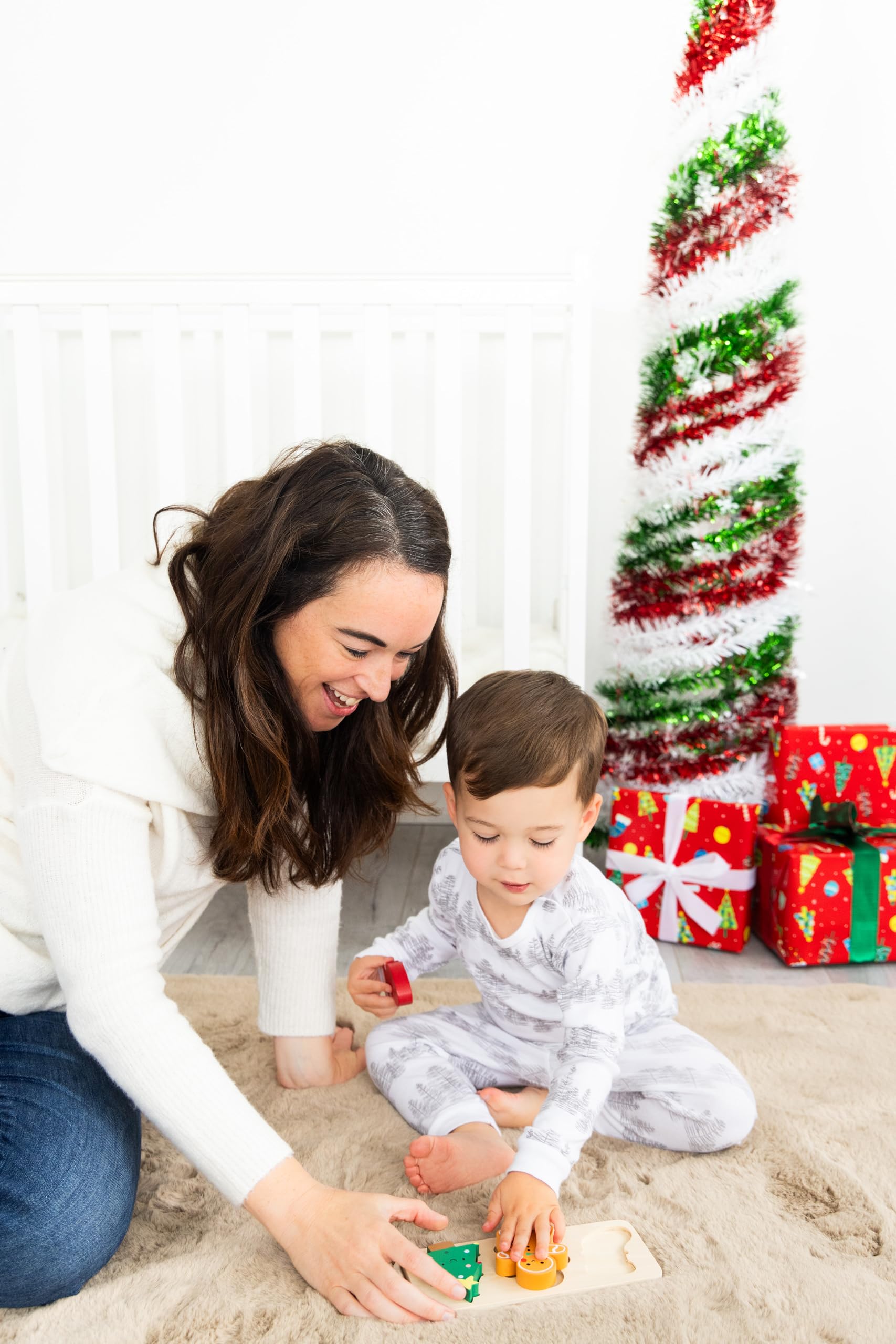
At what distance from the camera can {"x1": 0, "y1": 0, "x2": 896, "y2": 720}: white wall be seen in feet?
6.53

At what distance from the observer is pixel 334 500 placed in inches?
33.8

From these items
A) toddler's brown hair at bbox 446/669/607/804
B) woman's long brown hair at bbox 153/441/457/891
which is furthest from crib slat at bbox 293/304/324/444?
toddler's brown hair at bbox 446/669/607/804

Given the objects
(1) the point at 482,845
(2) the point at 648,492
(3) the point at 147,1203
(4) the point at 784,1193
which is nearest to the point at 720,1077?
(4) the point at 784,1193

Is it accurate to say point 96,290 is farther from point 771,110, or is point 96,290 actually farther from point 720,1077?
point 720,1077

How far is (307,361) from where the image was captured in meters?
1.58

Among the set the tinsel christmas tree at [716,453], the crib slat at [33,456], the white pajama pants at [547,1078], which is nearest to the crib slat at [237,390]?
the crib slat at [33,456]

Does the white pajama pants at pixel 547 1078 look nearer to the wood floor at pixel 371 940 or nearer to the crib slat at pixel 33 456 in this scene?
the wood floor at pixel 371 940

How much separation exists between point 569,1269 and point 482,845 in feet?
1.13

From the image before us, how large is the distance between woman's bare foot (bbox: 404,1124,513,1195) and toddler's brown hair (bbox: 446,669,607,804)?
32cm

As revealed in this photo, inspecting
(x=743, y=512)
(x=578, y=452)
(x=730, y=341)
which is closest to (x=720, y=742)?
(x=743, y=512)

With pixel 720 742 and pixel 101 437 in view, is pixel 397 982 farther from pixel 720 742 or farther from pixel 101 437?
pixel 101 437

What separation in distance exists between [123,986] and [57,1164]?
159 millimetres

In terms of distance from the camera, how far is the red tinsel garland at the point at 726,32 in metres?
1.55

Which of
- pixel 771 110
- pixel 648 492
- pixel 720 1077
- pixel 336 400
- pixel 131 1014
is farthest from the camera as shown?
pixel 336 400
